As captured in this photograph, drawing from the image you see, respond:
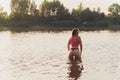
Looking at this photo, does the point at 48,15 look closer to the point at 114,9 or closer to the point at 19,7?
the point at 19,7

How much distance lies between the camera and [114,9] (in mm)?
135750

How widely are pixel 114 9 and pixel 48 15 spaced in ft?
98.5

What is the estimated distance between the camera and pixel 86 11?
122188mm

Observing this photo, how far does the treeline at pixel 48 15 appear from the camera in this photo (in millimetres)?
116625

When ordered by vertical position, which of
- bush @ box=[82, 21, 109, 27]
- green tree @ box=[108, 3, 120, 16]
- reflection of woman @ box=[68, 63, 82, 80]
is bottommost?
bush @ box=[82, 21, 109, 27]

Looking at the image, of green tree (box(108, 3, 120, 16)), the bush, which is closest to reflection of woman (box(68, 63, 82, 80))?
the bush

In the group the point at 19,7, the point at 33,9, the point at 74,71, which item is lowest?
the point at 74,71

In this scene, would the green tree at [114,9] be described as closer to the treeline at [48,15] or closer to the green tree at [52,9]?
the treeline at [48,15]

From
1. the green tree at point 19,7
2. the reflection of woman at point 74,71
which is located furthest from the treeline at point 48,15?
the reflection of woman at point 74,71

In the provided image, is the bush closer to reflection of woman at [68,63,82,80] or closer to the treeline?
the treeline

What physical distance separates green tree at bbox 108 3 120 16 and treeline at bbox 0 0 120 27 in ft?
25.2

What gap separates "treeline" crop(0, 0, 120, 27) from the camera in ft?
383

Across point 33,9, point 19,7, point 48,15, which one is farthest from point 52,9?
point 19,7

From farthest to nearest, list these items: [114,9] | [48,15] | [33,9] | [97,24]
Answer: [114,9], [33,9], [48,15], [97,24]
